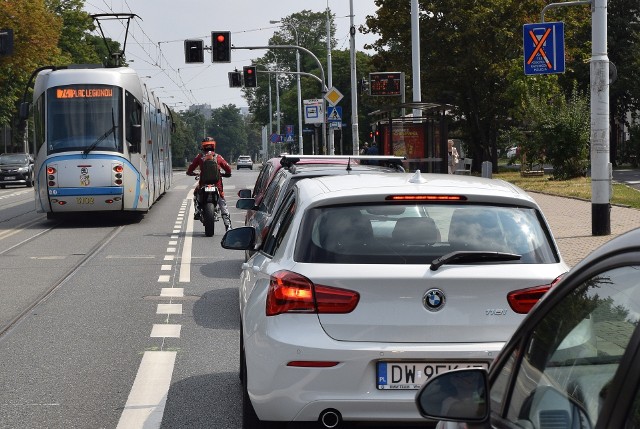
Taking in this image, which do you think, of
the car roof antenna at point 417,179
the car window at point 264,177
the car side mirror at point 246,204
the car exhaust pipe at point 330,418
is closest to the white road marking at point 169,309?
the car side mirror at point 246,204

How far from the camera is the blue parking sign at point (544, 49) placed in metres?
21.1

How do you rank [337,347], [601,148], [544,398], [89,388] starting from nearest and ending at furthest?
[544,398]
[337,347]
[89,388]
[601,148]

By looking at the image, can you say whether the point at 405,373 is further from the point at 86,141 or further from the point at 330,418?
the point at 86,141

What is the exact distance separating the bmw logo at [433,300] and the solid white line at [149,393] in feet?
6.80

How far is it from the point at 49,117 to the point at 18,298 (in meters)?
12.0

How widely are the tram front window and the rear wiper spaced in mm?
19509

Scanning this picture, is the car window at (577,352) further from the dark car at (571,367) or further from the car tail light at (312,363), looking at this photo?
the car tail light at (312,363)

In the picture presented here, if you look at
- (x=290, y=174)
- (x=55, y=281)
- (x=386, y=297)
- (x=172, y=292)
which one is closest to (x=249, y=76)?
(x=55, y=281)

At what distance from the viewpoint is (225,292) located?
13.5 meters

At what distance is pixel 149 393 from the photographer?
25.6ft

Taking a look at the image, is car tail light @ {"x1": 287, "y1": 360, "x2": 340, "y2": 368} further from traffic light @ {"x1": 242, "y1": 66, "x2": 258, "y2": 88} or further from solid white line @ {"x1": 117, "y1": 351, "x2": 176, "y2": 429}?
traffic light @ {"x1": 242, "y1": 66, "x2": 258, "y2": 88}

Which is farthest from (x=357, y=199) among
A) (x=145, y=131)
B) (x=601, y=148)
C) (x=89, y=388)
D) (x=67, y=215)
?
(x=67, y=215)

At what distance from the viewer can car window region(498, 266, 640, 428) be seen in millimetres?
2457

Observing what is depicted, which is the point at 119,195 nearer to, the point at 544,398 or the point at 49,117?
the point at 49,117
